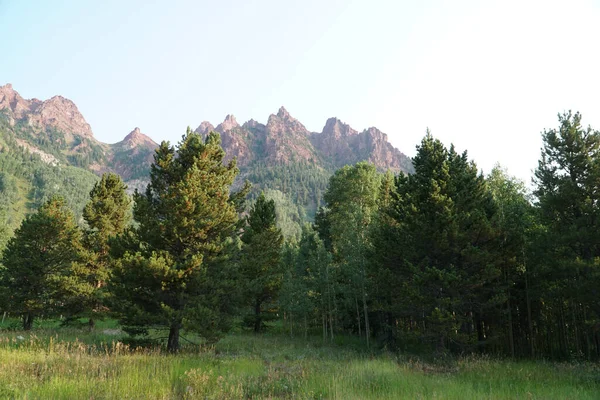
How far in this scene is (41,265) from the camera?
82.1 feet

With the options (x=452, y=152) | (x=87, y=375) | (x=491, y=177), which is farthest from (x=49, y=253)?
(x=491, y=177)

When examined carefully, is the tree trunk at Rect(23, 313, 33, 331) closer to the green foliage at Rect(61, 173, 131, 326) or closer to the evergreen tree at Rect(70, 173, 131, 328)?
the green foliage at Rect(61, 173, 131, 326)

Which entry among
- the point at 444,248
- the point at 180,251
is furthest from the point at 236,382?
the point at 444,248

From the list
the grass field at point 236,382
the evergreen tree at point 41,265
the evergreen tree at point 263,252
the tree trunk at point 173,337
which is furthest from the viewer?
the evergreen tree at point 263,252

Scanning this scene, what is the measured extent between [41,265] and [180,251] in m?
16.3

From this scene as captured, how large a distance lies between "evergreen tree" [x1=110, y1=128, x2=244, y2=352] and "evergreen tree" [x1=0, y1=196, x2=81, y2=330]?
43.7ft

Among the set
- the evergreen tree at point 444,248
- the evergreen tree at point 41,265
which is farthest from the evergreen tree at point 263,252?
the evergreen tree at point 444,248

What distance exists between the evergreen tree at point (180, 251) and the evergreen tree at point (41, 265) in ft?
43.7

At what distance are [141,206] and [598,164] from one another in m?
22.5

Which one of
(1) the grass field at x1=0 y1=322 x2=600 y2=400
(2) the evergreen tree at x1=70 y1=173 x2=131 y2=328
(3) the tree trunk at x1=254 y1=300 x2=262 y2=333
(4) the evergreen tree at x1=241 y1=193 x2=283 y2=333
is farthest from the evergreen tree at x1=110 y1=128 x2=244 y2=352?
(3) the tree trunk at x1=254 y1=300 x2=262 y2=333

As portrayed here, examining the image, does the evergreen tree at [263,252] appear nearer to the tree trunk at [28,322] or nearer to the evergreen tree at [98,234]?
the evergreen tree at [98,234]

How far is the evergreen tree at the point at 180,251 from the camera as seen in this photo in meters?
14.3

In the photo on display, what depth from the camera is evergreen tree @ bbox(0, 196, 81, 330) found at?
24.3 meters

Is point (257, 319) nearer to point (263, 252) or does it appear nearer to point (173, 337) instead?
point (263, 252)
